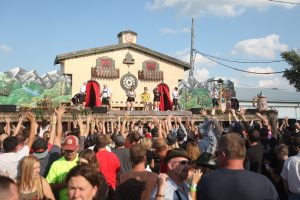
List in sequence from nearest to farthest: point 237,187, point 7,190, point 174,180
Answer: point 7,190
point 237,187
point 174,180

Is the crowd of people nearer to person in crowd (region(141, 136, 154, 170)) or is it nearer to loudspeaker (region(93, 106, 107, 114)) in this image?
person in crowd (region(141, 136, 154, 170))

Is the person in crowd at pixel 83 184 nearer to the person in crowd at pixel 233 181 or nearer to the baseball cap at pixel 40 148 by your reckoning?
the person in crowd at pixel 233 181

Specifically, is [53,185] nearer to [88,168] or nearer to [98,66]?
[88,168]

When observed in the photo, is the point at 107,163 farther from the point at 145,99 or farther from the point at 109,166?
the point at 145,99

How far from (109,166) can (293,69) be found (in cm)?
3047

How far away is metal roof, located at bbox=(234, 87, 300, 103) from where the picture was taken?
166 ft

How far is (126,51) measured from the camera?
3002 centimetres

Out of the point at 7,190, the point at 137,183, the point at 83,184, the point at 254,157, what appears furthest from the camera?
the point at 254,157

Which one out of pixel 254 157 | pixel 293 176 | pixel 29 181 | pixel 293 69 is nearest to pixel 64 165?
pixel 29 181

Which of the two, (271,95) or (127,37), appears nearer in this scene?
(127,37)

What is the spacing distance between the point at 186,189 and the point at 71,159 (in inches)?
84.4

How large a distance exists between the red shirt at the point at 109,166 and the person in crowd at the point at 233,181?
2.45 meters

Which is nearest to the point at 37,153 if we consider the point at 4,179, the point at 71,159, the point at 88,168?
the point at 71,159

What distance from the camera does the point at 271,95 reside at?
53.7 m
